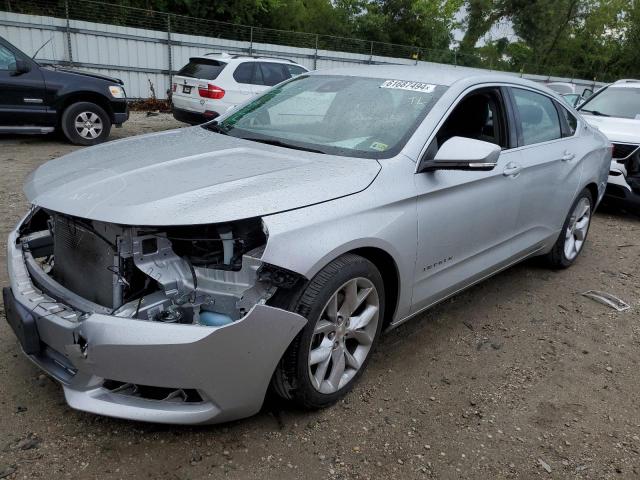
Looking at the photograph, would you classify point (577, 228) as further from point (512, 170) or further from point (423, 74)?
point (423, 74)

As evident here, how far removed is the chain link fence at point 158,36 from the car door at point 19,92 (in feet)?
22.5

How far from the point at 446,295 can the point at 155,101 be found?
571 inches

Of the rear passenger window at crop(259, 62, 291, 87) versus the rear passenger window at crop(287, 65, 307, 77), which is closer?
the rear passenger window at crop(259, 62, 291, 87)

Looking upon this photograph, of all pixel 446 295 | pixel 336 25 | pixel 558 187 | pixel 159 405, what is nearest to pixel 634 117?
pixel 558 187

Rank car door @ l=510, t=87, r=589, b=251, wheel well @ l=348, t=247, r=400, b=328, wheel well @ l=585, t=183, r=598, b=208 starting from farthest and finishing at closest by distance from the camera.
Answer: wheel well @ l=585, t=183, r=598, b=208 → car door @ l=510, t=87, r=589, b=251 → wheel well @ l=348, t=247, r=400, b=328

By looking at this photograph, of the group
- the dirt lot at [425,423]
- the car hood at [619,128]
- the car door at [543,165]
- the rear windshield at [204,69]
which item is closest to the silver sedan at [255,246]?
the dirt lot at [425,423]

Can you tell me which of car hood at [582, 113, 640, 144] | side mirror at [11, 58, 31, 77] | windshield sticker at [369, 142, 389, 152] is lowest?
car hood at [582, 113, 640, 144]

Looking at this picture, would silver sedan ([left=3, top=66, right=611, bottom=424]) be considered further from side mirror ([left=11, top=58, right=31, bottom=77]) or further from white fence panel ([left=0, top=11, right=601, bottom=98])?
white fence panel ([left=0, top=11, right=601, bottom=98])

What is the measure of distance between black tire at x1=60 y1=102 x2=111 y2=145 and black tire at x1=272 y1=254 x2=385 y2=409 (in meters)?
7.91

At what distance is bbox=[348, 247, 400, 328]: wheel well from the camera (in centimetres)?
275

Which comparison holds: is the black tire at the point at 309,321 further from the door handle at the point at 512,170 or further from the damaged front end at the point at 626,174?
the damaged front end at the point at 626,174

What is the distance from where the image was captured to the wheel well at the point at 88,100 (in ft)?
29.4

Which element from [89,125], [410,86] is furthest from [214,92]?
[410,86]

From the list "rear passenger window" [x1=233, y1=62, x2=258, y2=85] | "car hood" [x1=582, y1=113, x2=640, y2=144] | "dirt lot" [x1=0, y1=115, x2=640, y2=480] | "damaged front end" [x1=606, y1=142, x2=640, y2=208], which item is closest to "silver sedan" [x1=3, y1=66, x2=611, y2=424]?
"dirt lot" [x1=0, y1=115, x2=640, y2=480]
